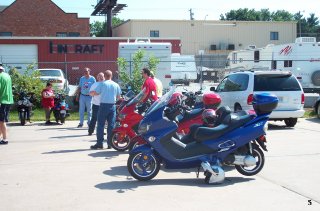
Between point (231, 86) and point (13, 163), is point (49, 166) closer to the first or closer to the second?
point (13, 163)

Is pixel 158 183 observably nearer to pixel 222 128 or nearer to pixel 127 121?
pixel 222 128

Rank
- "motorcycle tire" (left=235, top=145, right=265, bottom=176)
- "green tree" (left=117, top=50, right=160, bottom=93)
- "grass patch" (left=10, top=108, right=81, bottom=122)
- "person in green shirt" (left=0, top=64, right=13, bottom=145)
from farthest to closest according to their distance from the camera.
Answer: "green tree" (left=117, top=50, right=160, bottom=93), "grass patch" (left=10, top=108, right=81, bottom=122), "person in green shirt" (left=0, top=64, right=13, bottom=145), "motorcycle tire" (left=235, top=145, right=265, bottom=176)

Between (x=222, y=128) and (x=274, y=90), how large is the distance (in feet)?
22.9

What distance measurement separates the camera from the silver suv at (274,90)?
14.4 metres

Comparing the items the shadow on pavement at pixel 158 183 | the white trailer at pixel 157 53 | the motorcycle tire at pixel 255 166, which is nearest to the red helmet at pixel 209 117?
the motorcycle tire at pixel 255 166

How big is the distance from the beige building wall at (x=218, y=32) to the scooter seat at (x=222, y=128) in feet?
151

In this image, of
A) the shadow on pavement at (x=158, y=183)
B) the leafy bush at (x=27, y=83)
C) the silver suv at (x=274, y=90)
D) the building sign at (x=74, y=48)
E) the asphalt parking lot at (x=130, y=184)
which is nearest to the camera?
the asphalt parking lot at (x=130, y=184)

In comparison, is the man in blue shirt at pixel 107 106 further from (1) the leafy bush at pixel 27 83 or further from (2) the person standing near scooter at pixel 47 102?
(1) the leafy bush at pixel 27 83

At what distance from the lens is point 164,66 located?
2294 centimetres

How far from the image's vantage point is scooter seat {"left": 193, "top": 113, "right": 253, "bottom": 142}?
7965 mm

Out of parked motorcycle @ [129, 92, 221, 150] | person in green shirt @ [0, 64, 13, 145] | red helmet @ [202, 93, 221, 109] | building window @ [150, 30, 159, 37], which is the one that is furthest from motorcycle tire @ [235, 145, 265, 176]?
building window @ [150, 30, 159, 37]

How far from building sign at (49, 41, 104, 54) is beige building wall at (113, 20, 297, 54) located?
18.0 metres

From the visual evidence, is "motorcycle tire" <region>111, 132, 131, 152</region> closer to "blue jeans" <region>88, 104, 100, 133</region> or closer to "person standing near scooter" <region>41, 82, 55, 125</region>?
"blue jeans" <region>88, 104, 100, 133</region>

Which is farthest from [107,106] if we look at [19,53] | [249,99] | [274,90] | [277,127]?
[19,53]
